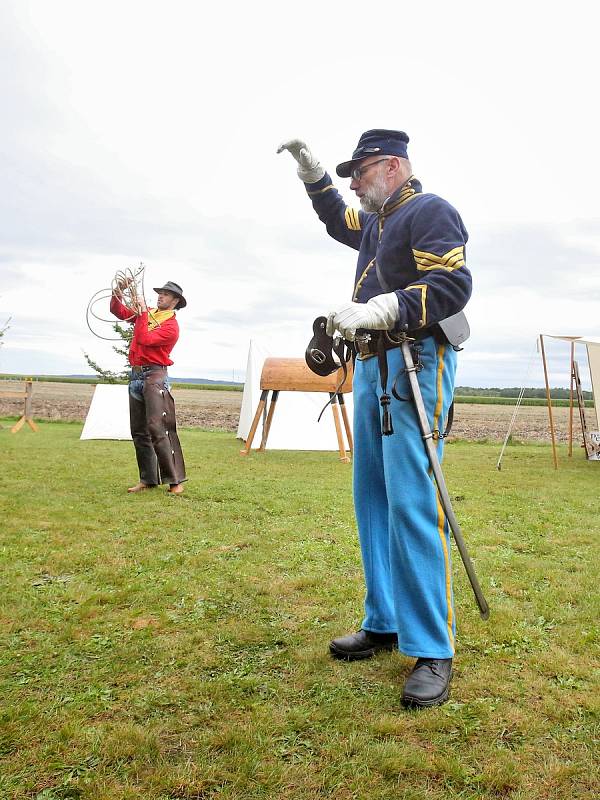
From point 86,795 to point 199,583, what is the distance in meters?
2.00

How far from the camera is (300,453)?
37.1 feet

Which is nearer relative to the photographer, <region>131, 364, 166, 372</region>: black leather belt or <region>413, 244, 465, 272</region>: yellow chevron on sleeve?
<region>413, 244, 465, 272</region>: yellow chevron on sleeve

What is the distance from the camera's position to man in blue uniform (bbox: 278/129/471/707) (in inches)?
93.7

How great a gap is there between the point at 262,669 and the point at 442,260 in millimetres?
1737

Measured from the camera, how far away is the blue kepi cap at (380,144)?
2.62m

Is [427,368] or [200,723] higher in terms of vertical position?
[427,368]

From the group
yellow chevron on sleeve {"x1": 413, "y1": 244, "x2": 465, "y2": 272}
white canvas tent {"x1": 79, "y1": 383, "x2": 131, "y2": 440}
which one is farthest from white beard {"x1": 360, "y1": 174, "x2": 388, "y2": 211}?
white canvas tent {"x1": 79, "y1": 383, "x2": 131, "y2": 440}

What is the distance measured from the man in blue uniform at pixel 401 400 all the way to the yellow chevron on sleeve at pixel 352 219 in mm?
256

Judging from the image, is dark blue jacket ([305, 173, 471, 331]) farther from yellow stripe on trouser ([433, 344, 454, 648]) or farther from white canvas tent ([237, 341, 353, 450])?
white canvas tent ([237, 341, 353, 450])

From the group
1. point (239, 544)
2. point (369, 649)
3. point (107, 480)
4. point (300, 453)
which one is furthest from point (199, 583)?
point (300, 453)

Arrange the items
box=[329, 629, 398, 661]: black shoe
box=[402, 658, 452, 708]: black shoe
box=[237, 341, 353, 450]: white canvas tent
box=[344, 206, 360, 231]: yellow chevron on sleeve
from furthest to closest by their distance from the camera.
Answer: box=[237, 341, 353, 450]: white canvas tent
box=[344, 206, 360, 231]: yellow chevron on sleeve
box=[329, 629, 398, 661]: black shoe
box=[402, 658, 452, 708]: black shoe

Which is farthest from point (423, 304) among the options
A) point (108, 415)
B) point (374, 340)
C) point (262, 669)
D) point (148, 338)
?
point (108, 415)

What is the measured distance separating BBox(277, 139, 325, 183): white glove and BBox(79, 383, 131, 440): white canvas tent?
10673 millimetres

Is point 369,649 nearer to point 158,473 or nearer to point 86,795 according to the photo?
point 86,795
